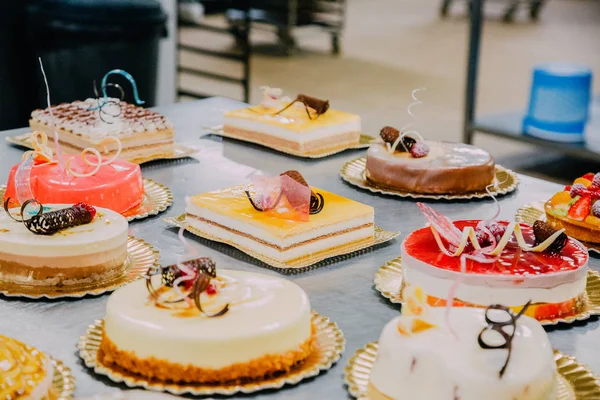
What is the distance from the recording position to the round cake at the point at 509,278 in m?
2.09

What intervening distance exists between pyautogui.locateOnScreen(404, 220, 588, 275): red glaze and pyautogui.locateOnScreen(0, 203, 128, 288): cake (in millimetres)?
735

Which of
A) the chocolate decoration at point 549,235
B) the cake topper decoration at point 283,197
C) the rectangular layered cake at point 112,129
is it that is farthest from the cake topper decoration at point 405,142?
the chocolate decoration at point 549,235

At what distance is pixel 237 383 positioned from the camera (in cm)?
182

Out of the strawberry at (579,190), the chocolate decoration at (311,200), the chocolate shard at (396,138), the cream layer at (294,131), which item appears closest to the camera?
the chocolate decoration at (311,200)

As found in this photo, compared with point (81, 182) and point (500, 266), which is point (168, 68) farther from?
point (500, 266)

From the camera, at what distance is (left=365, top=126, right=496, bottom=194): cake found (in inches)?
119

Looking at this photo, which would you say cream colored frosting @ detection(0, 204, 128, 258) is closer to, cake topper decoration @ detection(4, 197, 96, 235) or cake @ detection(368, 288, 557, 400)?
cake topper decoration @ detection(4, 197, 96, 235)

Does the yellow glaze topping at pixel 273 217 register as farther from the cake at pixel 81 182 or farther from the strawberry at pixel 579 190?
the strawberry at pixel 579 190

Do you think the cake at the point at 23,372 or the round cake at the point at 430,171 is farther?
the round cake at the point at 430,171

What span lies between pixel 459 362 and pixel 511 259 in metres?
0.58

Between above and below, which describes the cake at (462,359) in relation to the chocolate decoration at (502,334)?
below

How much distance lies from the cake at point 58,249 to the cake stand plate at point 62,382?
1.36ft

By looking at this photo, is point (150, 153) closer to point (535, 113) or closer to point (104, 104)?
point (104, 104)

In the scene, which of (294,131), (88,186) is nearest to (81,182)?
(88,186)
